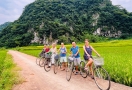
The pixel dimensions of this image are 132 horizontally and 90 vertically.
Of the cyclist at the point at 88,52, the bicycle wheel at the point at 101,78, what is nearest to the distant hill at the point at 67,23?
the cyclist at the point at 88,52

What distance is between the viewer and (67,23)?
117 meters

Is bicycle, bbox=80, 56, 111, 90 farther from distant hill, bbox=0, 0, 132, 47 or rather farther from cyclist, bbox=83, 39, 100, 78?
distant hill, bbox=0, 0, 132, 47

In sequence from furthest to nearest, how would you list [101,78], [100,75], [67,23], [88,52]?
1. [67,23]
2. [88,52]
3. [101,78]
4. [100,75]

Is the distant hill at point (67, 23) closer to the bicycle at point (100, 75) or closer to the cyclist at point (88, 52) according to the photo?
the cyclist at point (88, 52)

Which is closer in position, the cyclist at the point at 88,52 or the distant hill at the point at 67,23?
the cyclist at the point at 88,52

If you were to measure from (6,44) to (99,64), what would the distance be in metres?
99.3

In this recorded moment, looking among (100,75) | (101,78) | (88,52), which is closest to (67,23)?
(88,52)

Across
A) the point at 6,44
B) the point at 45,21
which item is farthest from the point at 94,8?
the point at 6,44

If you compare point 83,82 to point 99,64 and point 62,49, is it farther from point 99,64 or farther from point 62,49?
point 62,49

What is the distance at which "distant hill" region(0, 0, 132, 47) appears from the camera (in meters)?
104

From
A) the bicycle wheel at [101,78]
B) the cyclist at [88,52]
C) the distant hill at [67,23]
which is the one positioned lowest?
the bicycle wheel at [101,78]

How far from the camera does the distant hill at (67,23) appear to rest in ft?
341

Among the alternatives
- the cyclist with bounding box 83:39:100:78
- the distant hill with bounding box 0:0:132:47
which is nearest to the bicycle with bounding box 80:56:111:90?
the cyclist with bounding box 83:39:100:78

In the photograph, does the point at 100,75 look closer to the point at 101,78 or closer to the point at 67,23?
the point at 101,78
